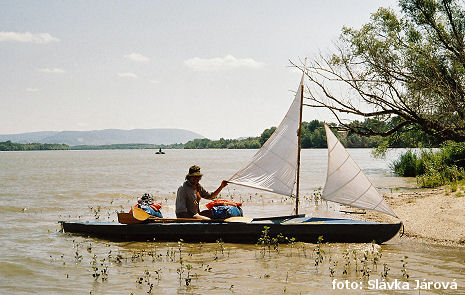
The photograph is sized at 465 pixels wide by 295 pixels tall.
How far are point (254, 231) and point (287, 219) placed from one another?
111 centimetres

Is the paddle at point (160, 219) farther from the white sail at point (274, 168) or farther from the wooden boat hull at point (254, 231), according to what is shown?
the white sail at point (274, 168)

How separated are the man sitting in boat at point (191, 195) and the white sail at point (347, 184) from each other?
287 centimetres

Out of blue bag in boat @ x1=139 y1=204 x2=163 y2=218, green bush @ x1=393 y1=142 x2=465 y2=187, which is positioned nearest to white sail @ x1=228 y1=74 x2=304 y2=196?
blue bag in boat @ x1=139 y1=204 x2=163 y2=218

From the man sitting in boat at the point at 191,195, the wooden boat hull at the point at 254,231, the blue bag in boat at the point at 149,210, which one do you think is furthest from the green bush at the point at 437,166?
the blue bag in boat at the point at 149,210

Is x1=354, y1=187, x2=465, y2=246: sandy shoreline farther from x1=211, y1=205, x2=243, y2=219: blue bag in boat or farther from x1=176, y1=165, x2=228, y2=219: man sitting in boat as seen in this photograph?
x1=176, y1=165, x2=228, y2=219: man sitting in boat

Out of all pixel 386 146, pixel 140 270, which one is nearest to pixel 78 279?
pixel 140 270

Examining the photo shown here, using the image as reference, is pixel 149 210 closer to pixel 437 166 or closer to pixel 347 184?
pixel 347 184

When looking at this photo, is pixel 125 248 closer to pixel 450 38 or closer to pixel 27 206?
pixel 27 206

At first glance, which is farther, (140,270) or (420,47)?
(420,47)

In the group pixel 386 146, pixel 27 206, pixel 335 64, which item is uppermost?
pixel 335 64

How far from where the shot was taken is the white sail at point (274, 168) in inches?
487

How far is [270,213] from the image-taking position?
18.3m

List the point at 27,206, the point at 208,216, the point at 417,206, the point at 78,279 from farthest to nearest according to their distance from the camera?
the point at 27,206 → the point at 417,206 → the point at 208,216 → the point at 78,279

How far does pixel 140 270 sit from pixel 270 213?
9364 millimetres
